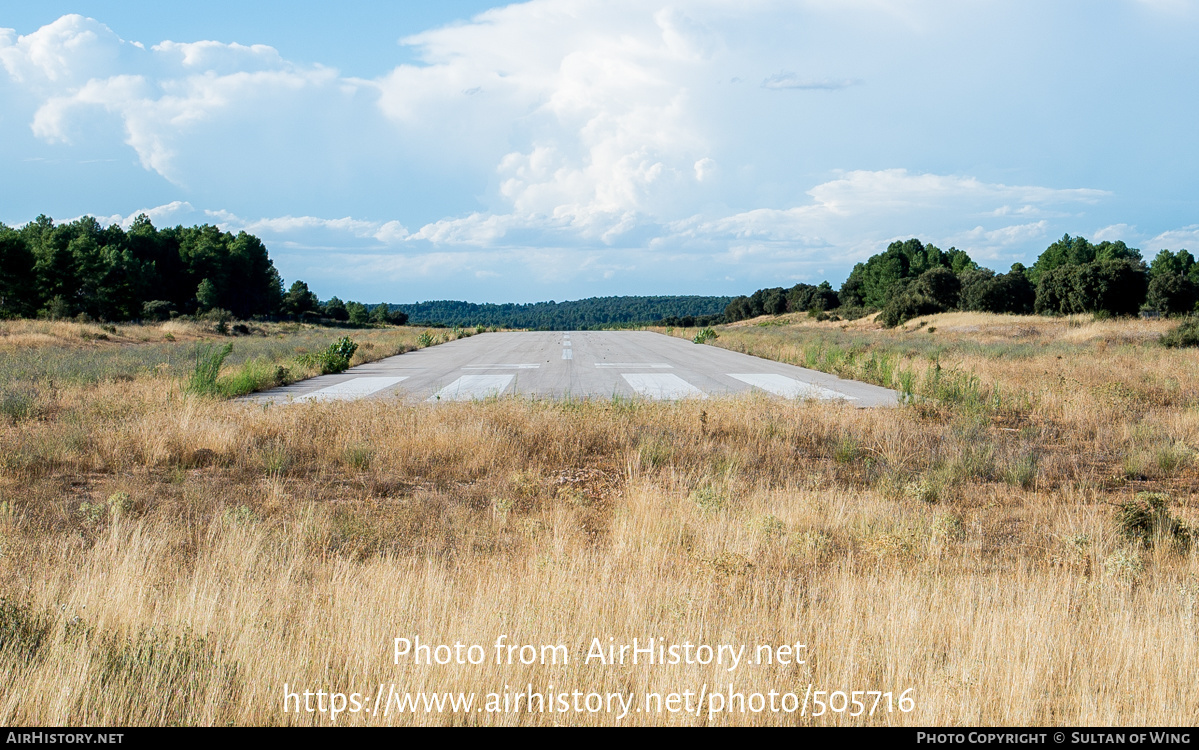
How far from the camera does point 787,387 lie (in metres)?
18.2

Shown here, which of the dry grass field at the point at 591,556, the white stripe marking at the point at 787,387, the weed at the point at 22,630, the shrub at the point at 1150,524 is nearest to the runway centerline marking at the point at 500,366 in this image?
the white stripe marking at the point at 787,387

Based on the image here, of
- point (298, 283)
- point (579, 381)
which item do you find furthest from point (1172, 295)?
point (298, 283)

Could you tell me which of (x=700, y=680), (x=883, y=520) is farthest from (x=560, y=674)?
(x=883, y=520)

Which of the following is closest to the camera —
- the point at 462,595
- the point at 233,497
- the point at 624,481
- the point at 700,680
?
the point at 700,680

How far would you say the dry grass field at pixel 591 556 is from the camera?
3.62 meters

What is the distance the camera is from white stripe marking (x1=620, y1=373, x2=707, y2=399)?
16.4 metres

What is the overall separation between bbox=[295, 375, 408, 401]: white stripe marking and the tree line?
5702cm

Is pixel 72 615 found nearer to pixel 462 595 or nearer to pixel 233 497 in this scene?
pixel 462 595

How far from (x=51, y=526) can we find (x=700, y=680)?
603 cm

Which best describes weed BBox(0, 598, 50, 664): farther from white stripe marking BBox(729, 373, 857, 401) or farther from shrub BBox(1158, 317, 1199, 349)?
shrub BBox(1158, 317, 1199, 349)

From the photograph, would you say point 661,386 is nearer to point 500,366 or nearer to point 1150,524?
point 500,366

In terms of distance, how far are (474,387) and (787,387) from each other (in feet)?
25.6

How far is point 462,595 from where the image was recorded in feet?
15.4

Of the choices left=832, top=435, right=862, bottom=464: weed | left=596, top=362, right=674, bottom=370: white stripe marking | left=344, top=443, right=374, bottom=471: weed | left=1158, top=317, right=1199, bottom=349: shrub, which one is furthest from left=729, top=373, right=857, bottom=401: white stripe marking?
left=1158, top=317, right=1199, bottom=349: shrub
